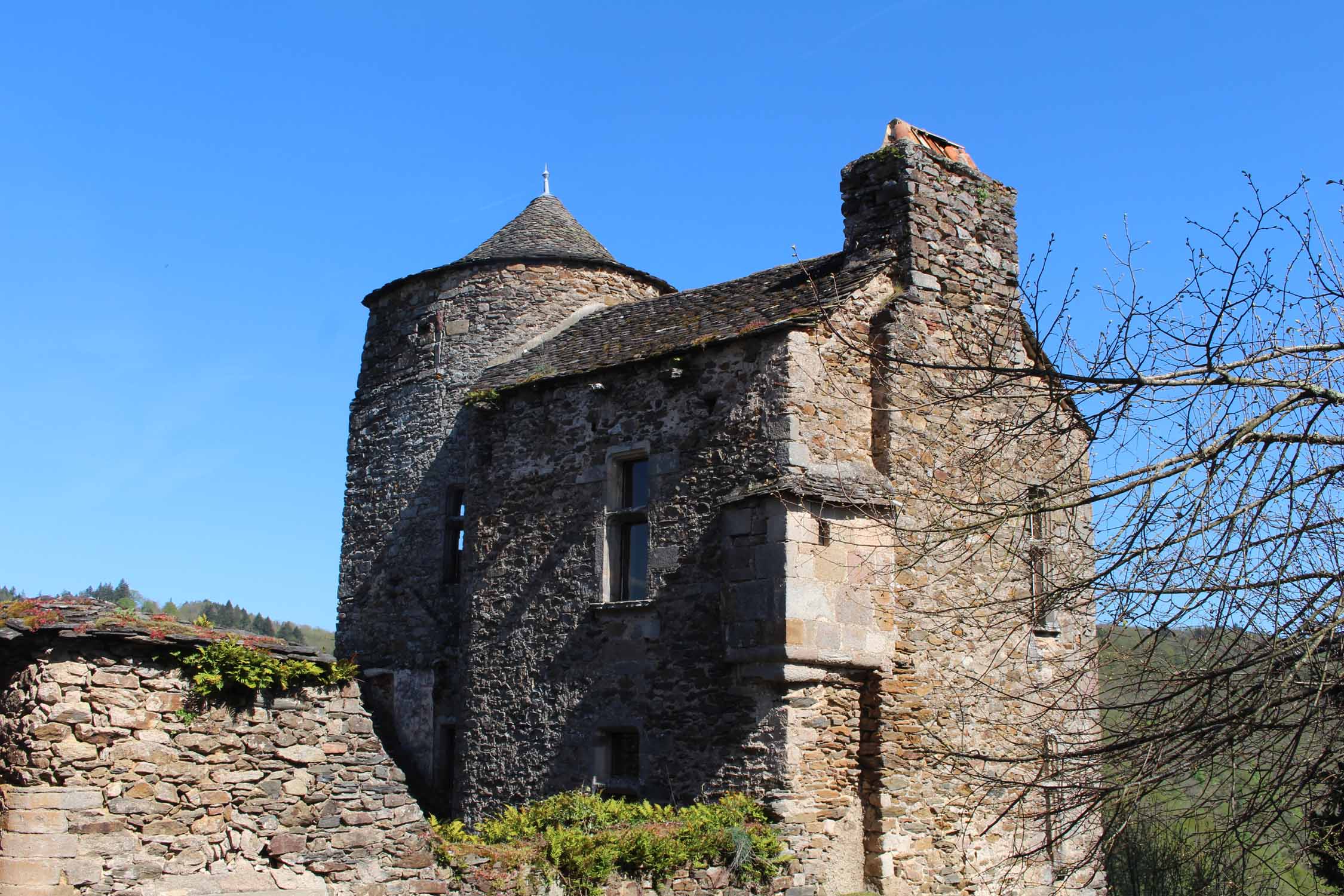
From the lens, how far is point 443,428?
16438 millimetres

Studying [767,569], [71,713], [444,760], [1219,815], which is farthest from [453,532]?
[1219,815]

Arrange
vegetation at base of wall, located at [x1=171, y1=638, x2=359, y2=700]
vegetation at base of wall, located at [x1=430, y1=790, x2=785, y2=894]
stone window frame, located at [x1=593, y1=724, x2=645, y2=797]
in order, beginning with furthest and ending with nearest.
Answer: stone window frame, located at [x1=593, y1=724, x2=645, y2=797] < vegetation at base of wall, located at [x1=430, y1=790, x2=785, y2=894] < vegetation at base of wall, located at [x1=171, y1=638, x2=359, y2=700]

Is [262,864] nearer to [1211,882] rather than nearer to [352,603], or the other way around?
[1211,882]

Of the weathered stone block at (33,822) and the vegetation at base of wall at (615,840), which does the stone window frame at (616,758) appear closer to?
the vegetation at base of wall at (615,840)

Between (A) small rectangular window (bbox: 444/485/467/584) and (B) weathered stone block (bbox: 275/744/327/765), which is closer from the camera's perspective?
(B) weathered stone block (bbox: 275/744/327/765)

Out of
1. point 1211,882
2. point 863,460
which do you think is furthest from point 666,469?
point 1211,882

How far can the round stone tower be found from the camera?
16094 mm

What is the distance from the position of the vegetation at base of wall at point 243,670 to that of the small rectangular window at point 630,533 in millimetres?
4168

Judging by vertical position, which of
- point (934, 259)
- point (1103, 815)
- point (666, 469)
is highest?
point (934, 259)

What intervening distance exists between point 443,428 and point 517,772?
15.9 feet

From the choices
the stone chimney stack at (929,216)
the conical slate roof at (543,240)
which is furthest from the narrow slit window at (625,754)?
the conical slate roof at (543,240)

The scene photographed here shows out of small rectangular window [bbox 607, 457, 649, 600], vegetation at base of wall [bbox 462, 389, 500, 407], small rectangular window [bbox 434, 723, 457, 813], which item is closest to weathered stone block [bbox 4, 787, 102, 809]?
small rectangular window [bbox 607, 457, 649, 600]

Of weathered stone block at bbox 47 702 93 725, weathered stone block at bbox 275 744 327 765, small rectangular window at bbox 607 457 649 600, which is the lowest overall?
weathered stone block at bbox 275 744 327 765

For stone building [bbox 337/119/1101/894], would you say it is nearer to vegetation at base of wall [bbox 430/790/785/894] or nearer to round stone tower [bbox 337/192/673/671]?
round stone tower [bbox 337/192/673/671]
